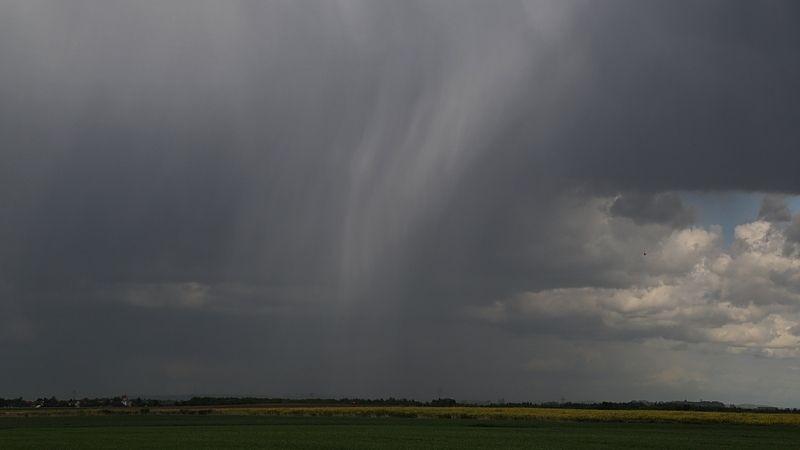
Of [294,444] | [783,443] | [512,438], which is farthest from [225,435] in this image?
[783,443]

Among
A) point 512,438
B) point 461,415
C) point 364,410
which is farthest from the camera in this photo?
point 364,410

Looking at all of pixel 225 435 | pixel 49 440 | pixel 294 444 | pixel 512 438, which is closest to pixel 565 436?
pixel 512 438

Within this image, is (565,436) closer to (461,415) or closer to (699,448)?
(699,448)

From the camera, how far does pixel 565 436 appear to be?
81.0 meters

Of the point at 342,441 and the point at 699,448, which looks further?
the point at 342,441

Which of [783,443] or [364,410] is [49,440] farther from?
[364,410]

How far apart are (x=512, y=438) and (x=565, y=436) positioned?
7385 millimetres

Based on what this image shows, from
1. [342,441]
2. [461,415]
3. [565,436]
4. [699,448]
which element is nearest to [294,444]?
[342,441]

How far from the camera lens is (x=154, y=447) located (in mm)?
64812

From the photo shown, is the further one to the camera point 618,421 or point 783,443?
point 618,421

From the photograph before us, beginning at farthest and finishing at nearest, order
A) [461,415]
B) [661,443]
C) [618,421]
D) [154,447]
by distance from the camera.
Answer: [461,415] < [618,421] < [661,443] < [154,447]

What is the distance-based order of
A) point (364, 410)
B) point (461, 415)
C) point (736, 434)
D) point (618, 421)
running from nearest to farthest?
point (736, 434), point (618, 421), point (461, 415), point (364, 410)

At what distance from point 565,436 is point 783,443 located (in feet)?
66.5

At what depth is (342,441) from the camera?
71250 millimetres
